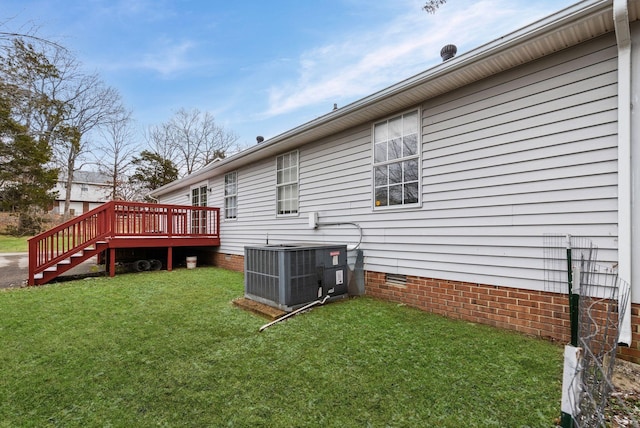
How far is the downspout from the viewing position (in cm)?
259

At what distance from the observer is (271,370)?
254cm

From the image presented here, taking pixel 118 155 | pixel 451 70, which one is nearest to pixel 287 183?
pixel 451 70

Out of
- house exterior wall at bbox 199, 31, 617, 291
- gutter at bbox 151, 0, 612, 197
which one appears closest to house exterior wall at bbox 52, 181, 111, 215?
gutter at bbox 151, 0, 612, 197

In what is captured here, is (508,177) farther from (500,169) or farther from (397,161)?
(397,161)

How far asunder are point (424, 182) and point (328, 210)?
79.2 inches

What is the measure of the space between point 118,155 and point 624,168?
26025 millimetres

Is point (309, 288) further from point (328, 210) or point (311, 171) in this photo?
point (311, 171)

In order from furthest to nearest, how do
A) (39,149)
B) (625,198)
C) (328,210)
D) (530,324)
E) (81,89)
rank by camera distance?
1. (81,89)
2. (39,149)
3. (328,210)
4. (530,324)
5. (625,198)

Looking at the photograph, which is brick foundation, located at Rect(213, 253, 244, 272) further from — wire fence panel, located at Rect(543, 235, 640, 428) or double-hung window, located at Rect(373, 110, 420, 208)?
wire fence panel, located at Rect(543, 235, 640, 428)

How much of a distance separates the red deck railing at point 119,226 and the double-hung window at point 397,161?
6.18 m

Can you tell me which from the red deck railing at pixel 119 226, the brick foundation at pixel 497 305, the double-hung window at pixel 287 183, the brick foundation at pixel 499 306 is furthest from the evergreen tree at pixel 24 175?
the brick foundation at pixel 499 306

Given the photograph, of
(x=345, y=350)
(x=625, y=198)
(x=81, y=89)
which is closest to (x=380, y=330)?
(x=345, y=350)

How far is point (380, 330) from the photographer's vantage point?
3.36 metres

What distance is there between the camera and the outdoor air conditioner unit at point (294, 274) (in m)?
4.07
